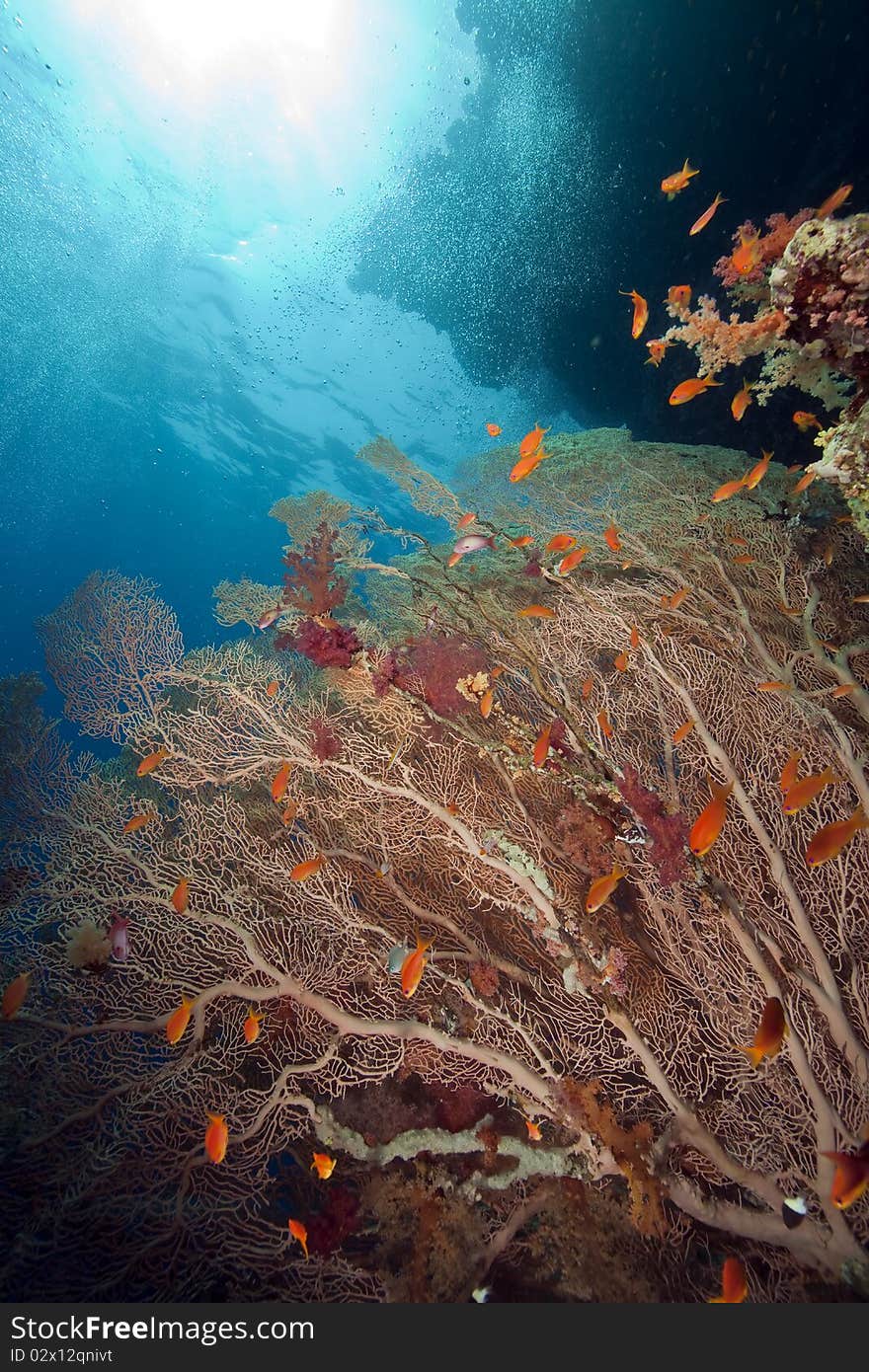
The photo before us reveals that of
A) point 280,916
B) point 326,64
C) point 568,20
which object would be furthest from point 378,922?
point 326,64

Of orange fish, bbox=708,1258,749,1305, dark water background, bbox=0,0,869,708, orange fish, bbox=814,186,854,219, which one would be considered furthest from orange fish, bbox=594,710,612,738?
dark water background, bbox=0,0,869,708

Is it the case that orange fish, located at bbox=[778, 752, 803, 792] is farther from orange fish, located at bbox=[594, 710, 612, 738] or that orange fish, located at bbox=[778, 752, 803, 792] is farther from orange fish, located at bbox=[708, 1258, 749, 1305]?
orange fish, located at bbox=[708, 1258, 749, 1305]

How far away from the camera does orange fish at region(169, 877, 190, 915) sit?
402 centimetres

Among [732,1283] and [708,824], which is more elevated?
[708,824]

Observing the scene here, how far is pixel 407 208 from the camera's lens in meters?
17.7

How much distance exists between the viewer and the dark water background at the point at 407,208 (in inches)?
388

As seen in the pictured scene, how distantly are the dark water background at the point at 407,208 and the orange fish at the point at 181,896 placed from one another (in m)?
5.78

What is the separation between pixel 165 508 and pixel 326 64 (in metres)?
38.6

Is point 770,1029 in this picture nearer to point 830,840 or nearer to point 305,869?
point 830,840

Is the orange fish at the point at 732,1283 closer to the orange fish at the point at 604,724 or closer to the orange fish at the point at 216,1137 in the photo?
the orange fish at the point at 216,1137

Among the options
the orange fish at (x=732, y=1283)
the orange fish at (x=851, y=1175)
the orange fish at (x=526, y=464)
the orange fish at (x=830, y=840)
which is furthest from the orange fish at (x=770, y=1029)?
the orange fish at (x=526, y=464)

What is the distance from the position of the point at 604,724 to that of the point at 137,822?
4.01 meters

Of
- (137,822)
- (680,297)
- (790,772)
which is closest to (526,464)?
(680,297)

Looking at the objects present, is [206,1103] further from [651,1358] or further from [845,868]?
[845,868]
